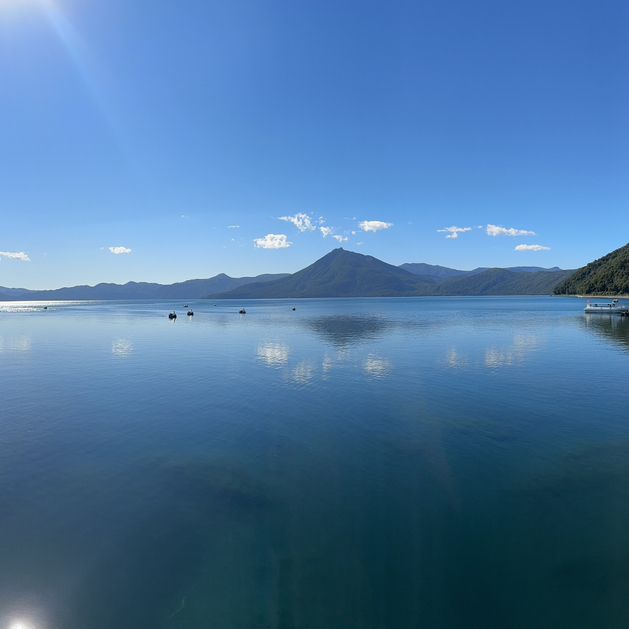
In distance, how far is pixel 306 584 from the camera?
1410 centimetres

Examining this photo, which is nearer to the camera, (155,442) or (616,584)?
(616,584)

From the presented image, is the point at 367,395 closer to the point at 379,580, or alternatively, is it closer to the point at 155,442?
the point at 155,442

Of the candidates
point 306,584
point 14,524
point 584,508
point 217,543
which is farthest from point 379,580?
point 14,524

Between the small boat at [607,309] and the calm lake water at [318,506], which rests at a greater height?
the small boat at [607,309]

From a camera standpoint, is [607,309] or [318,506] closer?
[318,506]

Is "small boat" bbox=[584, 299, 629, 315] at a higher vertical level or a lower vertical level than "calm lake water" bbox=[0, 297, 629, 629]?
higher

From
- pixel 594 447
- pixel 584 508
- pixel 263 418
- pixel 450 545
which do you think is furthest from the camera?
pixel 263 418

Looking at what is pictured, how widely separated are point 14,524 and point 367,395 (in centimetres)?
2886

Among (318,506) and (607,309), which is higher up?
(607,309)

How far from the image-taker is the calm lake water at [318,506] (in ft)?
43.8

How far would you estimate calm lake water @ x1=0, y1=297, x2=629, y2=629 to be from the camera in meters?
13.4

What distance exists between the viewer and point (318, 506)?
62.6 feet

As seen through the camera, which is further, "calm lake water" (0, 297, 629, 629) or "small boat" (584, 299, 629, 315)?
"small boat" (584, 299, 629, 315)

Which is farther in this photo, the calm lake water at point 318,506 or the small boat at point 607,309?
the small boat at point 607,309
